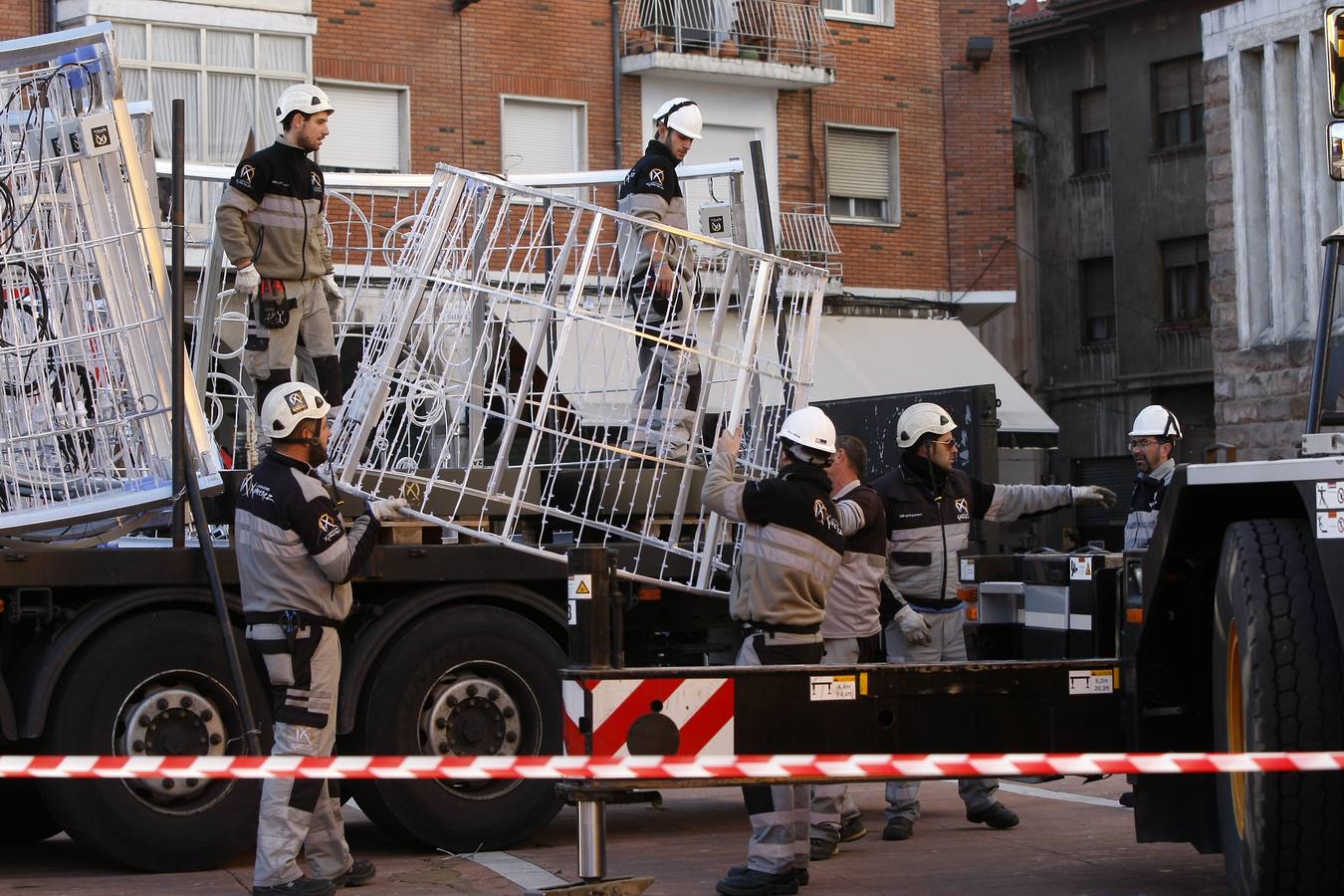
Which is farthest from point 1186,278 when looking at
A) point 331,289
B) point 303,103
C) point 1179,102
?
point 303,103

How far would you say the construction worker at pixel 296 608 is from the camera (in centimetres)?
771

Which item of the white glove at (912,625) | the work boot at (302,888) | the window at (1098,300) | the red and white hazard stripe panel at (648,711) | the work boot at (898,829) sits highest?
the window at (1098,300)

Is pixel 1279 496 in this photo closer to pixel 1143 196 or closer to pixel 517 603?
pixel 517 603

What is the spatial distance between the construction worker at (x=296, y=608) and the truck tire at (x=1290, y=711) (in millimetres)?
3532

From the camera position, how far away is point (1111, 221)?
35.9 metres

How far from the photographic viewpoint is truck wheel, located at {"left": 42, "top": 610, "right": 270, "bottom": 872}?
8273 millimetres

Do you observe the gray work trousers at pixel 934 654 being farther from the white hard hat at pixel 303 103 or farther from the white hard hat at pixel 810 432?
the white hard hat at pixel 303 103

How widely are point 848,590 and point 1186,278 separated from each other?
2729cm

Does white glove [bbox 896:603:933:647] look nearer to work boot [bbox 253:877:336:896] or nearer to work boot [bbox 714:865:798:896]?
work boot [bbox 714:865:798:896]

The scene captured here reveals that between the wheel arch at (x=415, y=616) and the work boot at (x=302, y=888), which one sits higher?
the wheel arch at (x=415, y=616)

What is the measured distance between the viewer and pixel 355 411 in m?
9.59

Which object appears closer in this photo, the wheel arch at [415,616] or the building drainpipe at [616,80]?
the wheel arch at [415,616]

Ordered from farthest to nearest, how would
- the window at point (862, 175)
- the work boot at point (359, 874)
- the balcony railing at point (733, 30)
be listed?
the window at point (862, 175), the balcony railing at point (733, 30), the work boot at point (359, 874)

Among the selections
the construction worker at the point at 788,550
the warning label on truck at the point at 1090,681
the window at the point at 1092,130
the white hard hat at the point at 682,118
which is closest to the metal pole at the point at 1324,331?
the warning label on truck at the point at 1090,681
